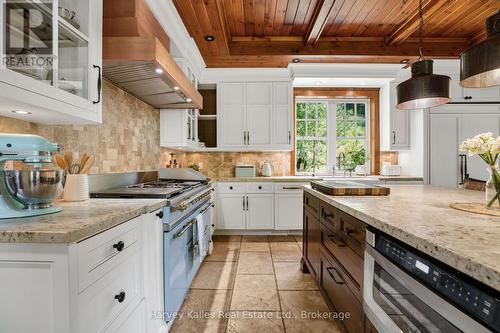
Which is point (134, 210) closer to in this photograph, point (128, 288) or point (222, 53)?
point (128, 288)

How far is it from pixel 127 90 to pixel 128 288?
5.84 ft

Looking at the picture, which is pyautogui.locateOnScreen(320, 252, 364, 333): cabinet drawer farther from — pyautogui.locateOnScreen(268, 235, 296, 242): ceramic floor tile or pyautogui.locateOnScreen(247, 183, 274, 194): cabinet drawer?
pyautogui.locateOnScreen(247, 183, 274, 194): cabinet drawer

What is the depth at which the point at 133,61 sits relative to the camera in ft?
5.48

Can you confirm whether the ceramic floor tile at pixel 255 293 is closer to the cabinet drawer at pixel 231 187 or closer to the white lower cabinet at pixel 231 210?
the white lower cabinet at pixel 231 210

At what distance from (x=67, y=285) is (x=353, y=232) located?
123 centimetres

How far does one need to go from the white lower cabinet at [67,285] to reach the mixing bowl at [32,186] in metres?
0.27

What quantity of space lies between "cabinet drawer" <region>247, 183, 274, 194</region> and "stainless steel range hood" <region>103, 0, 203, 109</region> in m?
1.94

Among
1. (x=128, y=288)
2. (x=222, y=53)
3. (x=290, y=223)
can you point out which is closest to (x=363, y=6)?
(x=222, y=53)

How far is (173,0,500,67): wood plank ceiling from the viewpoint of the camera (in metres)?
2.63

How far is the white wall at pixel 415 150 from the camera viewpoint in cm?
389

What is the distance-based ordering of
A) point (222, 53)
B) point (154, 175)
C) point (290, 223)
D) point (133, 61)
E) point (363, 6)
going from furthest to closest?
point (290, 223) < point (222, 53) < point (154, 175) < point (363, 6) < point (133, 61)

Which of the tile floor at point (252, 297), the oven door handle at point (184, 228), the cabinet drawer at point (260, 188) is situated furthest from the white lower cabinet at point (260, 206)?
the oven door handle at point (184, 228)

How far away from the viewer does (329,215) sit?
1784 mm

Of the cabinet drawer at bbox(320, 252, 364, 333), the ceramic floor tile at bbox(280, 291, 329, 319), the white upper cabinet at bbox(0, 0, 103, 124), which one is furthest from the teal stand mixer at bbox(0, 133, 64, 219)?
the ceramic floor tile at bbox(280, 291, 329, 319)
